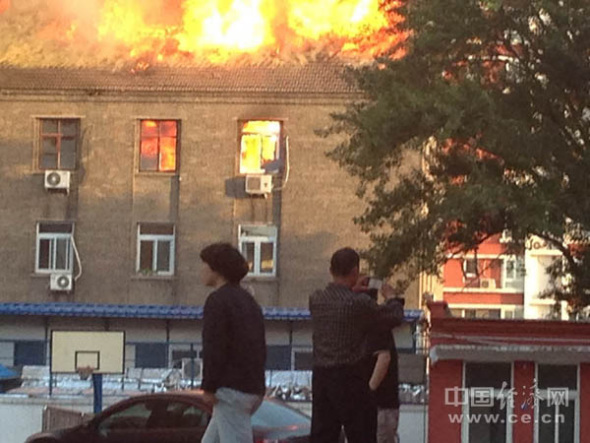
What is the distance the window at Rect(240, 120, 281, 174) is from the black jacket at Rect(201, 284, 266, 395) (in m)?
30.1

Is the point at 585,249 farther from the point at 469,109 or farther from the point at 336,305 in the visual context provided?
the point at 336,305

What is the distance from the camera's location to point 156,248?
1511 inches

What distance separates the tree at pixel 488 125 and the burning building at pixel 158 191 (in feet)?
43.0

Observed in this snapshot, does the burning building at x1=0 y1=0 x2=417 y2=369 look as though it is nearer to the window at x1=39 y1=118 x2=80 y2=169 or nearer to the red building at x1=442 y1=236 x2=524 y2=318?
the window at x1=39 y1=118 x2=80 y2=169

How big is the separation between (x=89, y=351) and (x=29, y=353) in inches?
823

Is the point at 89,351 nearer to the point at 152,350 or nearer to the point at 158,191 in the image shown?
the point at 152,350

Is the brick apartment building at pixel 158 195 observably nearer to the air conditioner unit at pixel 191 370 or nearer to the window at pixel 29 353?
the window at pixel 29 353

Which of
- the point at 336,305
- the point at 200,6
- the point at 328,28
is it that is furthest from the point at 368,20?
the point at 336,305

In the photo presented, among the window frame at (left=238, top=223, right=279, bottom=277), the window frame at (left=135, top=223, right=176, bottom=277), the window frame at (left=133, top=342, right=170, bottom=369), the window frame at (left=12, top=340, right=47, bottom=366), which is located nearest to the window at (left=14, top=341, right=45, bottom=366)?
the window frame at (left=12, top=340, right=47, bottom=366)

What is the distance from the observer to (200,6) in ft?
136

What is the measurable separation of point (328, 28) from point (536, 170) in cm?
1867

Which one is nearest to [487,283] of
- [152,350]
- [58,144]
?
[152,350]

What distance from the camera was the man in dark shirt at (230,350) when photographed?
7980 mm

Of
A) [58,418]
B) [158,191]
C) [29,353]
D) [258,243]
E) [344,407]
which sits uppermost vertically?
[158,191]
